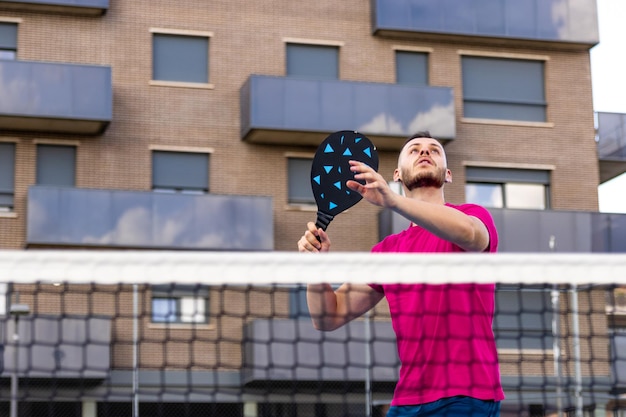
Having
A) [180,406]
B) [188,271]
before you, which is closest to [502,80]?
[180,406]

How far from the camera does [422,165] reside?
516 cm

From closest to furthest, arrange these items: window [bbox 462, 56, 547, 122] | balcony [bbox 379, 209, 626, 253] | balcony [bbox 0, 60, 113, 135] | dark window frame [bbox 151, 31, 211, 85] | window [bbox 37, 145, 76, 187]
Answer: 1. balcony [bbox 0, 60, 113, 135]
2. window [bbox 37, 145, 76, 187]
3. dark window frame [bbox 151, 31, 211, 85]
4. balcony [bbox 379, 209, 626, 253]
5. window [bbox 462, 56, 547, 122]

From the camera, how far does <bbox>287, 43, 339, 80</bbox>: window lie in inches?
1161

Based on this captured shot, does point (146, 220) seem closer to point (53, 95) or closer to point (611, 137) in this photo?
point (53, 95)

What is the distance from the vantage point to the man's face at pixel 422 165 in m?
5.14

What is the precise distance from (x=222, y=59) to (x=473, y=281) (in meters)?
24.4

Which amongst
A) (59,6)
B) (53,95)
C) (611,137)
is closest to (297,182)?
(53,95)

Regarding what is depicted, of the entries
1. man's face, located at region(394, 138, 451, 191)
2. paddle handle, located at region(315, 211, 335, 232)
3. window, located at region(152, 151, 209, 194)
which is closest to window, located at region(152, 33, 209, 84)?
window, located at region(152, 151, 209, 194)

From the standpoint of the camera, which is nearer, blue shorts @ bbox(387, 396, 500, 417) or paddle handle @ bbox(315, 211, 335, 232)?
blue shorts @ bbox(387, 396, 500, 417)

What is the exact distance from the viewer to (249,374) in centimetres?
2731

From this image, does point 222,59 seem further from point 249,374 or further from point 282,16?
point 249,374

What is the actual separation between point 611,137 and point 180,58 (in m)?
11.5

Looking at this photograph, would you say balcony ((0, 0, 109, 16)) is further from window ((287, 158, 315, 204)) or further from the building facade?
A: window ((287, 158, 315, 204))

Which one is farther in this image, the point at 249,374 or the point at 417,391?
the point at 249,374
